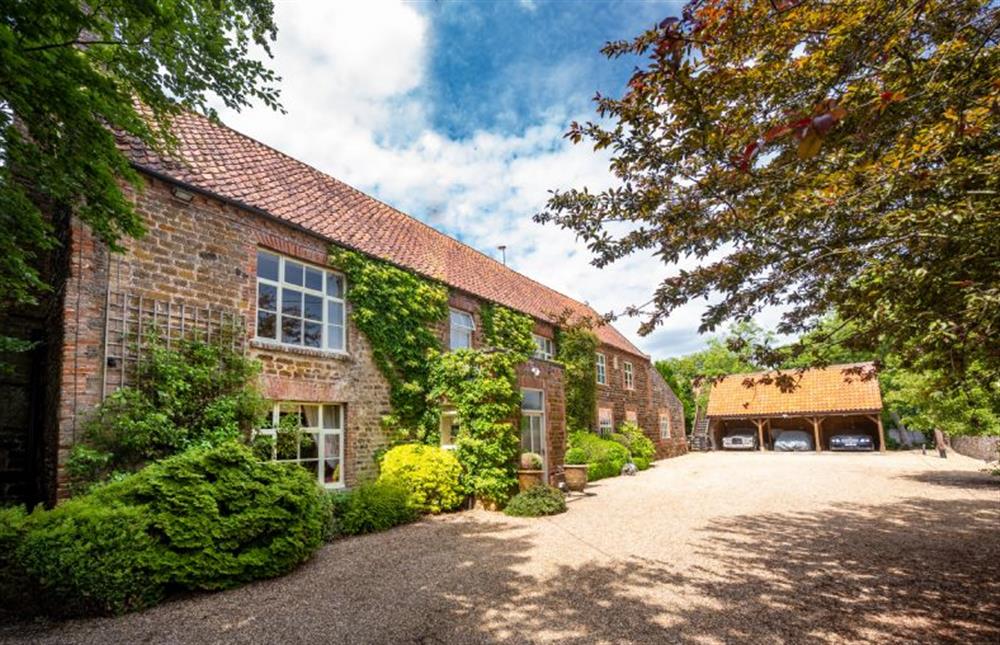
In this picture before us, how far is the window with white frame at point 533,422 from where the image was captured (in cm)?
1245

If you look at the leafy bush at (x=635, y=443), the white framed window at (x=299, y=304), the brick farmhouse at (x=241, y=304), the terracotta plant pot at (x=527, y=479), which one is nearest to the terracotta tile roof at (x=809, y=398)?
the leafy bush at (x=635, y=443)

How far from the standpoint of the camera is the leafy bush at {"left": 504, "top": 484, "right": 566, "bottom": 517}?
1040 cm

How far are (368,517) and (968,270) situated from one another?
8.74 m

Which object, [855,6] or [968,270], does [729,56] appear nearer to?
[855,6]

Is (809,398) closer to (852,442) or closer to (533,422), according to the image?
(852,442)

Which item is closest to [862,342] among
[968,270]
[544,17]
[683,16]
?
[968,270]

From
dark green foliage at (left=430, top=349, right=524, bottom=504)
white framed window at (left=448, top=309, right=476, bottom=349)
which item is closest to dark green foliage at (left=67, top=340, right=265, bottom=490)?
dark green foliage at (left=430, top=349, right=524, bottom=504)

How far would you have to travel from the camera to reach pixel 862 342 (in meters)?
4.62

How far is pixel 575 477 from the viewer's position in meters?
13.5

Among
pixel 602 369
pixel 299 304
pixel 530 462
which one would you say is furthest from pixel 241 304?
pixel 602 369

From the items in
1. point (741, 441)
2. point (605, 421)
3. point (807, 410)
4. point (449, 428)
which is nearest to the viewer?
point (449, 428)

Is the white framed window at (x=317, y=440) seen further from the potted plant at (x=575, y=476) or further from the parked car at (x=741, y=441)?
the parked car at (x=741, y=441)

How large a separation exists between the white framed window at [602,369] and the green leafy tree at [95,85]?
1765cm

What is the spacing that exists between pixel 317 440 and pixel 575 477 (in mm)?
6786
